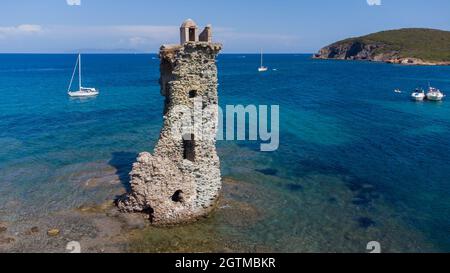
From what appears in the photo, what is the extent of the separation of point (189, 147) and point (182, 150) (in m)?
0.62

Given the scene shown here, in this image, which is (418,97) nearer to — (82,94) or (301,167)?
(301,167)

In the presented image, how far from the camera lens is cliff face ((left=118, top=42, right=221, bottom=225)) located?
26.1 m

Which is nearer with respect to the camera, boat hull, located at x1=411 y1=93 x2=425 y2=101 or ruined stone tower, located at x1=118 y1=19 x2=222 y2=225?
ruined stone tower, located at x1=118 y1=19 x2=222 y2=225

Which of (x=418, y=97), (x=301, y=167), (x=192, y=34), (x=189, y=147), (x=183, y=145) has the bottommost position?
(x=301, y=167)

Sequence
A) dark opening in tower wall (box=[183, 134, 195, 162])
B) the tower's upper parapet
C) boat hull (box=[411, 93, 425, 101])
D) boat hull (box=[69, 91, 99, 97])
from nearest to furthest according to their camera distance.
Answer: the tower's upper parapet < dark opening in tower wall (box=[183, 134, 195, 162]) < boat hull (box=[411, 93, 425, 101]) < boat hull (box=[69, 91, 99, 97])

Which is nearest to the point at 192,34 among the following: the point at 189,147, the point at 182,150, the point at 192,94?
the point at 192,94

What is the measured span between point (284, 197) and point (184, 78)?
12747 mm

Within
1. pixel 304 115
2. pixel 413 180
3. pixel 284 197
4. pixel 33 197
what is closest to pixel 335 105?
pixel 304 115

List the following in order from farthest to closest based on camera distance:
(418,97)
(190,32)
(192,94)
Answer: (418,97) → (192,94) → (190,32)

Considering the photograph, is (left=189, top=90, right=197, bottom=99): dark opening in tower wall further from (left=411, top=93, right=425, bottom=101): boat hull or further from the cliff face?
(left=411, top=93, right=425, bottom=101): boat hull

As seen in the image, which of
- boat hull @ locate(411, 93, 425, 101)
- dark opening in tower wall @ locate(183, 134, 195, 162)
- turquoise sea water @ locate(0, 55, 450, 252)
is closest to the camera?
turquoise sea water @ locate(0, 55, 450, 252)

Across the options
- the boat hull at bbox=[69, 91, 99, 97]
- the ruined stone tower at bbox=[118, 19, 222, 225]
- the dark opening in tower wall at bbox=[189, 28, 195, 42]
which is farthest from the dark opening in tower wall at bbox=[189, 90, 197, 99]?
the boat hull at bbox=[69, 91, 99, 97]

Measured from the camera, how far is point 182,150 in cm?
2767

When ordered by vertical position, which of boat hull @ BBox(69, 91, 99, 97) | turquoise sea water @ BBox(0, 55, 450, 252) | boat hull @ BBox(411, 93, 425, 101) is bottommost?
turquoise sea water @ BBox(0, 55, 450, 252)
